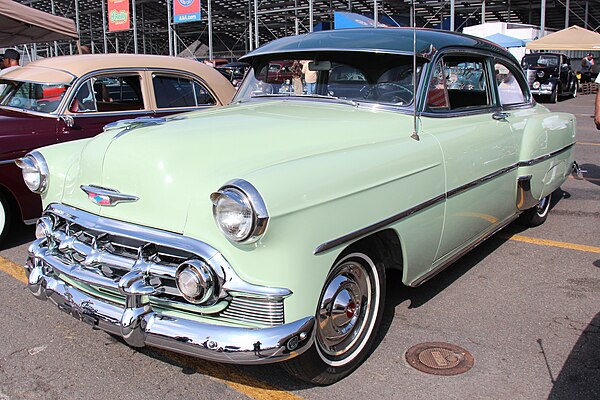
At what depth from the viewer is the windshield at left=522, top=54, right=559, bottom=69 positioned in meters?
20.0

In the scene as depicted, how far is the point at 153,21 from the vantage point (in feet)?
119

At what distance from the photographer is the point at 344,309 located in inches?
112

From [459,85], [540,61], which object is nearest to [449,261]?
[459,85]

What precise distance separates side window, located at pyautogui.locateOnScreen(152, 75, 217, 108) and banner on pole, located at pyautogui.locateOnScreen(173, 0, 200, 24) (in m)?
20.6

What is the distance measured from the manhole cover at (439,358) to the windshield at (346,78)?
4.78ft

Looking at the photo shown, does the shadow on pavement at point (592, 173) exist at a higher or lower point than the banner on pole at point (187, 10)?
lower

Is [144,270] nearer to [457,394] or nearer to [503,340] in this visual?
[457,394]

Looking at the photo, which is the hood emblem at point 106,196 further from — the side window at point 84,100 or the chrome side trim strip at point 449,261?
the side window at point 84,100

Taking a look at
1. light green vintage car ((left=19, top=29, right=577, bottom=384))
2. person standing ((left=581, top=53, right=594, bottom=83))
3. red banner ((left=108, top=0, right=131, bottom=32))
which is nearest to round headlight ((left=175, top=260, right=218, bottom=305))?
light green vintage car ((left=19, top=29, right=577, bottom=384))

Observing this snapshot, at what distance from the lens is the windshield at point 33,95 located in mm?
5656

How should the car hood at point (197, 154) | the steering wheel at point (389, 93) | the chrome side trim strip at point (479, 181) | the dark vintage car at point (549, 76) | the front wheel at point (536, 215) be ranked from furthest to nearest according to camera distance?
the dark vintage car at point (549, 76) → the front wheel at point (536, 215) → the steering wheel at point (389, 93) → the chrome side trim strip at point (479, 181) → the car hood at point (197, 154)

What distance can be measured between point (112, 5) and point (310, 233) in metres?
30.5

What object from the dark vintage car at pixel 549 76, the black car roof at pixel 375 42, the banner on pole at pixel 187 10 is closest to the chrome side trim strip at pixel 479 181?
the black car roof at pixel 375 42

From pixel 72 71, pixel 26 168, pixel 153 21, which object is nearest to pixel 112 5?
pixel 153 21
